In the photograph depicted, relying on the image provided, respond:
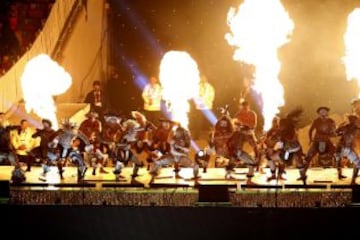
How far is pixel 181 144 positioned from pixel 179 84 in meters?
3.39

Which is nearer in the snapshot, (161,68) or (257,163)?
(257,163)

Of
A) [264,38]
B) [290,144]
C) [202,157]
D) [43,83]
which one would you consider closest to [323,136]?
[290,144]

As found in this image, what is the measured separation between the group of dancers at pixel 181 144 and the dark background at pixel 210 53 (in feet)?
19.1

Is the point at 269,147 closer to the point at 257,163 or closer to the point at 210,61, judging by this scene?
the point at 257,163

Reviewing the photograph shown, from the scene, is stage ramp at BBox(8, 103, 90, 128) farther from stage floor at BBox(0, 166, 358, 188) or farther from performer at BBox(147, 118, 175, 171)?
performer at BBox(147, 118, 175, 171)

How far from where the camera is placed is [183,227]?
1503 cm

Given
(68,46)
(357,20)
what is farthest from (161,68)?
(357,20)

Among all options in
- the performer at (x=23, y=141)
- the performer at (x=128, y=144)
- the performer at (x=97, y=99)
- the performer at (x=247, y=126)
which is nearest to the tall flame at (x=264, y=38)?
the performer at (x=247, y=126)

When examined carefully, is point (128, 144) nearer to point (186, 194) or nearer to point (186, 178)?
point (186, 178)

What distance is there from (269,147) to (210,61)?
722 cm

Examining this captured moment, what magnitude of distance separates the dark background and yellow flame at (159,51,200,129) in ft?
7.52

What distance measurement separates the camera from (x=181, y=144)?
16.2 meters

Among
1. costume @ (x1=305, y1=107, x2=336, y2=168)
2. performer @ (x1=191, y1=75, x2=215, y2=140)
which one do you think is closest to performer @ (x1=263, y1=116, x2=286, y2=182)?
costume @ (x1=305, y1=107, x2=336, y2=168)

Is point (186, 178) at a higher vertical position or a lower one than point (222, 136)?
lower
